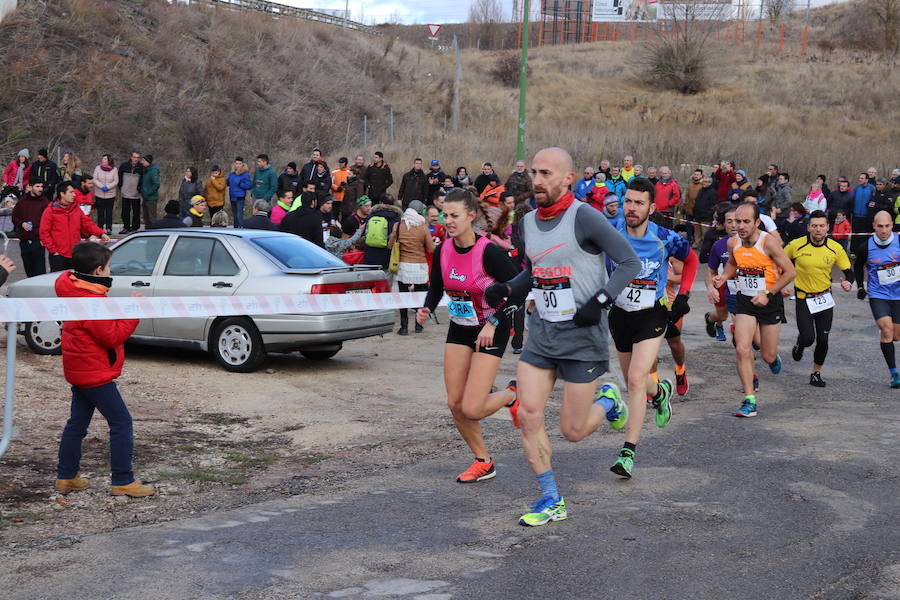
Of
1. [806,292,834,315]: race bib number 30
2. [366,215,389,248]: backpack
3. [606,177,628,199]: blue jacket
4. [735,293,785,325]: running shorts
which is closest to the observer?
[735,293,785,325]: running shorts

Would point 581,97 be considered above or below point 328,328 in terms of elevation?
above

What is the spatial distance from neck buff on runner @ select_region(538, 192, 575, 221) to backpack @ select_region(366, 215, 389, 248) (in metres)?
9.96

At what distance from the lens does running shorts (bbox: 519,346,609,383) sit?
606 cm

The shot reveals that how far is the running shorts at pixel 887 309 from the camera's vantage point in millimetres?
11781

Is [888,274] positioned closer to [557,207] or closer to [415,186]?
[557,207]

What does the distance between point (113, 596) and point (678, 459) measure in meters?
4.51

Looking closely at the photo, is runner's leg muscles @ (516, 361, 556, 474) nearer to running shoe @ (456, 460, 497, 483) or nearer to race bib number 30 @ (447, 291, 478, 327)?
race bib number 30 @ (447, 291, 478, 327)

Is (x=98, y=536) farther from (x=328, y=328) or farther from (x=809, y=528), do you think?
(x=328, y=328)

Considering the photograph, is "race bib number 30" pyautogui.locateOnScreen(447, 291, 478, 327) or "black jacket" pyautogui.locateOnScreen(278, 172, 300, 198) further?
"black jacket" pyautogui.locateOnScreen(278, 172, 300, 198)

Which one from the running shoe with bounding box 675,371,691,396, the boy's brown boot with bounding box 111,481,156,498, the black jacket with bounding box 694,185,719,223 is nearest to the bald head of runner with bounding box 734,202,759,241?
the running shoe with bounding box 675,371,691,396

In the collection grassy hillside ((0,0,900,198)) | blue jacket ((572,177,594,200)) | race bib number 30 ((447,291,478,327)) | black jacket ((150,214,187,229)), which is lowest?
race bib number 30 ((447,291,478,327))

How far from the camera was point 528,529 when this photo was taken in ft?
19.4

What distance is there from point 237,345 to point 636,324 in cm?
532

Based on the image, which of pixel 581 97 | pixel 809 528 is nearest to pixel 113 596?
pixel 809 528
